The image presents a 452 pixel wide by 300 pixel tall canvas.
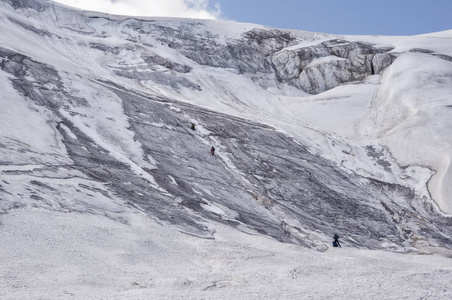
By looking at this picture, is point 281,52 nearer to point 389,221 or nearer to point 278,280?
point 389,221

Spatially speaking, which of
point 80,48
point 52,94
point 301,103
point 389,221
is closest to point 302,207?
point 389,221

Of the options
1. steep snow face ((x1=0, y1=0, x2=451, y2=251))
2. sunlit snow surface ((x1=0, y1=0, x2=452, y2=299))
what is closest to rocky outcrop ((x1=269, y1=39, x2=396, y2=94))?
steep snow face ((x1=0, y1=0, x2=451, y2=251))

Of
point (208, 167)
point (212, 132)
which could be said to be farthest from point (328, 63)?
point (208, 167)

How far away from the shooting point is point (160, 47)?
65000mm

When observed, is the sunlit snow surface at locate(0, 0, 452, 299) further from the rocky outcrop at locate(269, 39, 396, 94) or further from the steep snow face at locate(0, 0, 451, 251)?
the rocky outcrop at locate(269, 39, 396, 94)

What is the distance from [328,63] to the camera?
2589 inches

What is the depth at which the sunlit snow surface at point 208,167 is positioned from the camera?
47.6 ft

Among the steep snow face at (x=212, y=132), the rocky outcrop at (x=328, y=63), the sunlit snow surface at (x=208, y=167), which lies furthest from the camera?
the rocky outcrop at (x=328, y=63)

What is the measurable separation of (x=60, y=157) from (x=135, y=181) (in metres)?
4.37

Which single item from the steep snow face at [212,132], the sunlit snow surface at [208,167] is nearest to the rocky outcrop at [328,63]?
the steep snow face at [212,132]

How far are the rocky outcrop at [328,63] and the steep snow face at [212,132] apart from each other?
6.7 inches

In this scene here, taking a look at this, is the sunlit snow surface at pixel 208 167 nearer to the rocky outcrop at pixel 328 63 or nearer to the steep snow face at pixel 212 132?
the steep snow face at pixel 212 132

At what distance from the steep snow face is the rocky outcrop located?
169mm

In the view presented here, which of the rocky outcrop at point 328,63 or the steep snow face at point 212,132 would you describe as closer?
the steep snow face at point 212,132
